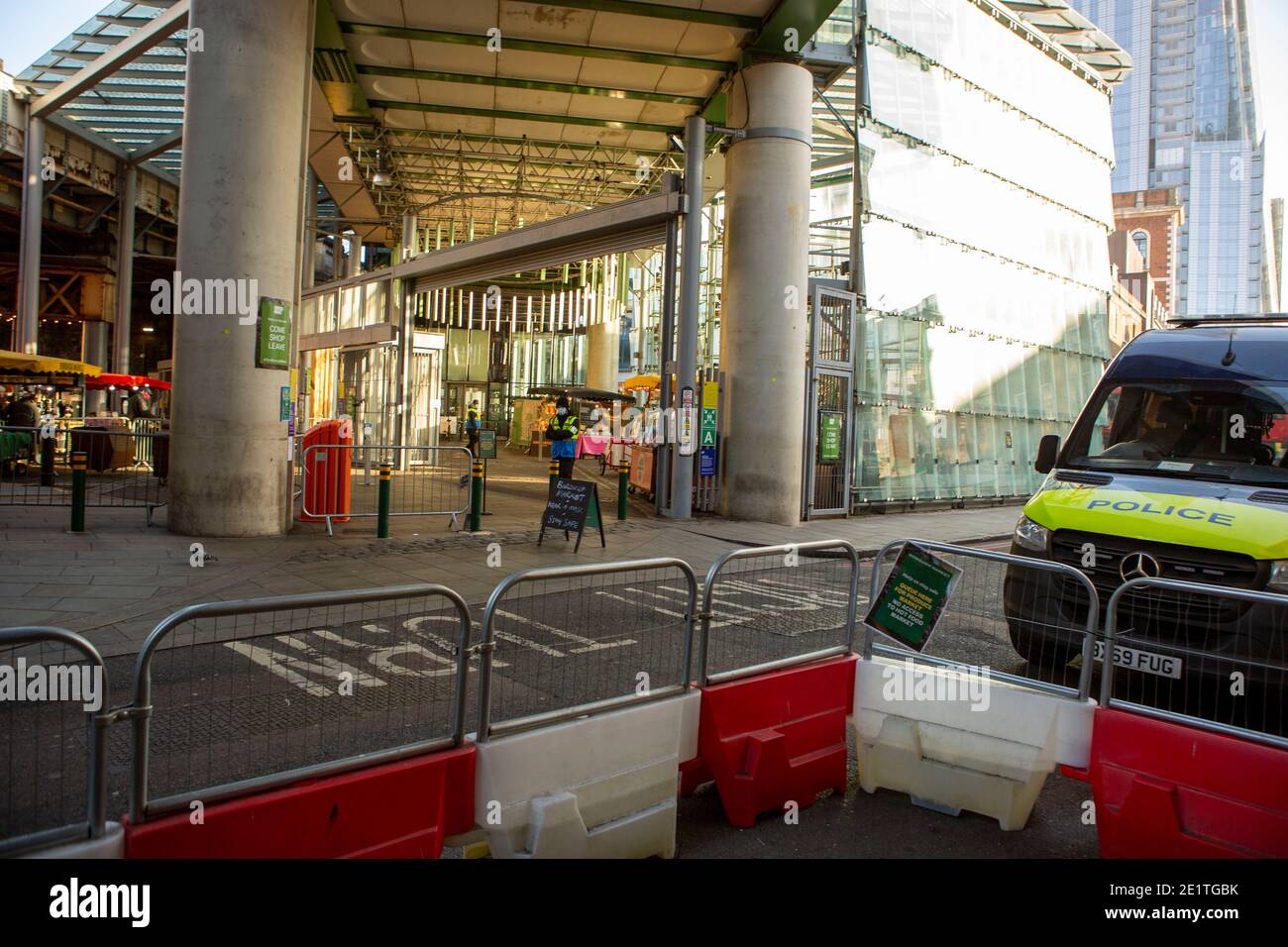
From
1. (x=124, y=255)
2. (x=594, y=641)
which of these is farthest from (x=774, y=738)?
(x=124, y=255)

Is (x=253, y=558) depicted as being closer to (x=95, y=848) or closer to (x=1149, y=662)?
(x=95, y=848)

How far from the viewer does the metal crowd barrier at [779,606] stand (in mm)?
4801

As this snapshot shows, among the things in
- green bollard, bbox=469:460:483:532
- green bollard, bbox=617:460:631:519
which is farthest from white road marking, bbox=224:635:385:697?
green bollard, bbox=617:460:631:519

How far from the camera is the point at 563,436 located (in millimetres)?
17781

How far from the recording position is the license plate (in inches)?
189

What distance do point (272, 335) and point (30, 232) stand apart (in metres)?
21.2

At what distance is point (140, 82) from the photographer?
26922 mm

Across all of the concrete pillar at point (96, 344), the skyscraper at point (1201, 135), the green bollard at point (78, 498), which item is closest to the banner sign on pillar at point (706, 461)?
the green bollard at point (78, 498)

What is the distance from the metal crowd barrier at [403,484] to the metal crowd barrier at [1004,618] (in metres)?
7.97

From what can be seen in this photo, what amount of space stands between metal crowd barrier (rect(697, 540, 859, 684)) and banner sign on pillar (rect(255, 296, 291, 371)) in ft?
27.2

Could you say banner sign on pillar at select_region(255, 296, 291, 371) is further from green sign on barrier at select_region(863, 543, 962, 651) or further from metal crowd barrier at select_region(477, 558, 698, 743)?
green sign on barrier at select_region(863, 543, 962, 651)
